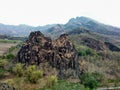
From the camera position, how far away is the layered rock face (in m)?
101

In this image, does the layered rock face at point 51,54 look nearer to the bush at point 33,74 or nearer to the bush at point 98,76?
the bush at point 98,76

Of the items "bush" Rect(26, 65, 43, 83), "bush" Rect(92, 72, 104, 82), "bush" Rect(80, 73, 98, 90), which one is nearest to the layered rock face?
"bush" Rect(92, 72, 104, 82)

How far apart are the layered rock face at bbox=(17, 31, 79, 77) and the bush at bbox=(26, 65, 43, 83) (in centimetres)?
904

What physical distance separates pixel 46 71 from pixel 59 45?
1345 centimetres

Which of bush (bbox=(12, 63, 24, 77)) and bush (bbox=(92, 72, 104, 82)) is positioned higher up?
bush (bbox=(12, 63, 24, 77))

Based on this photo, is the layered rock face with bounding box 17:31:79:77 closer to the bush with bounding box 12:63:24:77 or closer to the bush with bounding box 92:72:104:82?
the bush with bounding box 92:72:104:82

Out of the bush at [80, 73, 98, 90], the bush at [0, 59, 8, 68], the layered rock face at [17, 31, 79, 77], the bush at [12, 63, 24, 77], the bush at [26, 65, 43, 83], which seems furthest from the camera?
the layered rock face at [17, 31, 79, 77]

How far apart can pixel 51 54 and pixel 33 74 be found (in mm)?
15305

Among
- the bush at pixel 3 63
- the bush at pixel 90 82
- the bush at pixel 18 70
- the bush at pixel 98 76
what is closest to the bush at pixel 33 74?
the bush at pixel 18 70

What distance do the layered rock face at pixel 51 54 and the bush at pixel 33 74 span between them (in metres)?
9.04

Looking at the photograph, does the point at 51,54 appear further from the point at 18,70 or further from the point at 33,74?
the point at 33,74

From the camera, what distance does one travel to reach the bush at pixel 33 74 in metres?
87.4

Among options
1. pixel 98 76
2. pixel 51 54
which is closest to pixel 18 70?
pixel 51 54

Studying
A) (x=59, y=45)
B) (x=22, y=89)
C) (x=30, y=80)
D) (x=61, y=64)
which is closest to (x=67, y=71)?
(x=61, y=64)
